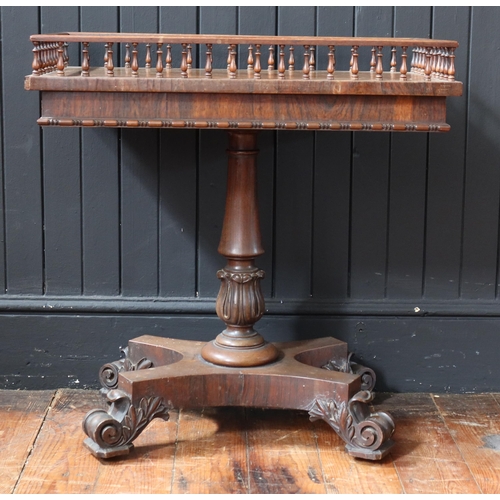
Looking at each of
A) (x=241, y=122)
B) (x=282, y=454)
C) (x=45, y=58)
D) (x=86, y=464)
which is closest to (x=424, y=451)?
(x=282, y=454)

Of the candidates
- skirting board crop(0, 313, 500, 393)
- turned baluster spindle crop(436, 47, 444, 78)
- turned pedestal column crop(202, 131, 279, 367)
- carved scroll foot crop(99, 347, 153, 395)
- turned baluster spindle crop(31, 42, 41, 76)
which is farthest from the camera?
skirting board crop(0, 313, 500, 393)

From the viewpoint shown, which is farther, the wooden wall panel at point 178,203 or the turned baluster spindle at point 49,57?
the wooden wall panel at point 178,203

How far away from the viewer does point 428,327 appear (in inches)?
115

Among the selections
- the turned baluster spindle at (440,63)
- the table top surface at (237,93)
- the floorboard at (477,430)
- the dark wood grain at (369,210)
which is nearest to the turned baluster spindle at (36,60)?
the table top surface at (237,93)

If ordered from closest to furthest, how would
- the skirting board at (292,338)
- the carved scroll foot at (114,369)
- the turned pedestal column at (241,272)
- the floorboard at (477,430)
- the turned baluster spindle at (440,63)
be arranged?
1. the turned baluster spindle at (440,63)
2. the floorboard at (477,430)
3. the turned pedestal column at (241,272)
4. the carved scroll foot at (114,369)
5. the skirting board at (292,338)

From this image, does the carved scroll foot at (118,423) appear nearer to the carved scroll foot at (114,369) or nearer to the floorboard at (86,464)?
the floorboard at (86,464)

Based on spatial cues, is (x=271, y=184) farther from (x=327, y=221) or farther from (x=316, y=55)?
(x=316, y=55)

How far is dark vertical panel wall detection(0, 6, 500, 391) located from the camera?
2775mm

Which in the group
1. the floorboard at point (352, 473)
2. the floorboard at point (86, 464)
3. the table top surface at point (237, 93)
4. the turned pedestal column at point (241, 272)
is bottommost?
the floorboard at point (352, 473)

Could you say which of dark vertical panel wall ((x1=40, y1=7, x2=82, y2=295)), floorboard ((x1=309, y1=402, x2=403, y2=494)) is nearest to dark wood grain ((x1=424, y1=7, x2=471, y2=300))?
floorboard ((x1=309, y1=402, x2=403, y2=494))

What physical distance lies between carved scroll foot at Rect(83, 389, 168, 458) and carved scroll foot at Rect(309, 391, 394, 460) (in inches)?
18.6

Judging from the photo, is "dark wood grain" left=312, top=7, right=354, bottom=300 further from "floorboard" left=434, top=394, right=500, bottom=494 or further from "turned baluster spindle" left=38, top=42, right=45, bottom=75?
"turned baluster spindle" left=38, top=42, right=45, bottom=75

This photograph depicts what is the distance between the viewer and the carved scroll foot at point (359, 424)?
7.79ft

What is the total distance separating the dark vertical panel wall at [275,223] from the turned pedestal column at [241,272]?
325mm
